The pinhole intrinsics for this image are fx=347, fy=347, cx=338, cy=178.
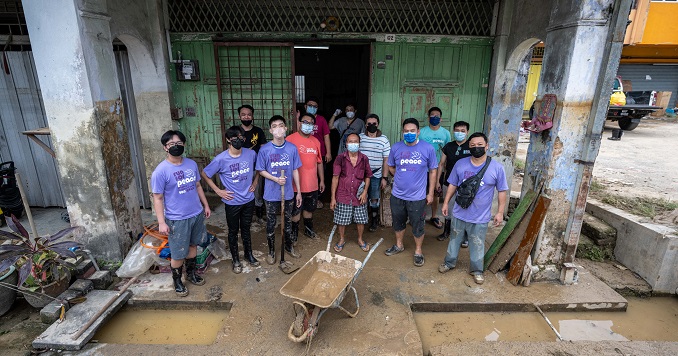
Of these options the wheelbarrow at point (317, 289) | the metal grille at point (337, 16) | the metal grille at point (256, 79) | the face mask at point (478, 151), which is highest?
the metal grille at point (337, 16)

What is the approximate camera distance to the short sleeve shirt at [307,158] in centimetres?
429

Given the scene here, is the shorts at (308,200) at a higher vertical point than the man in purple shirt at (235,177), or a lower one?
lower

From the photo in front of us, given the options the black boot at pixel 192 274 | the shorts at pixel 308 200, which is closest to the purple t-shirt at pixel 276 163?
the shorts at pixel 308 200

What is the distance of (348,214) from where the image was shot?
4.34 m

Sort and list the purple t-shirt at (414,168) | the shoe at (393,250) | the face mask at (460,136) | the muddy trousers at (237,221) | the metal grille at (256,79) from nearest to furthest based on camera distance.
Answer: the muddy trousers at (237,221), the purple t-shirt at (414,168), the face mask at (460,136), the shoe at (393,250), the metal grille at (256,79)

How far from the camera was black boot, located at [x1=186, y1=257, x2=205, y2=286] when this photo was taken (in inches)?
146

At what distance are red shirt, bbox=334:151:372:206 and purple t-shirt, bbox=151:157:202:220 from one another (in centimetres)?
165

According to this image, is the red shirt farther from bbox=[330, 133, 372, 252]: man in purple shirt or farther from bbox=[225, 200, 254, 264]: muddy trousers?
bbox=[225, 200, 254, 264]: muddy trousers

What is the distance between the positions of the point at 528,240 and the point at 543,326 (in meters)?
0.88

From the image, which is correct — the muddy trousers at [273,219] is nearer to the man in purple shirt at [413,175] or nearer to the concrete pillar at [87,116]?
the man in purple shirt at [413,175]

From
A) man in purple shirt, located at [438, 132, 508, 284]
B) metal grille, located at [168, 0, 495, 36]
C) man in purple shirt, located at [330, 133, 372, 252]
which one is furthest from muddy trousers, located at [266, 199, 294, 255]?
metal grille, located at [168, 0, 495, 36]

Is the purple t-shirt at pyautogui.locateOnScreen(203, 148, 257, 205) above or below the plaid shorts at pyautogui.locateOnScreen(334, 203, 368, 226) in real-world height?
above

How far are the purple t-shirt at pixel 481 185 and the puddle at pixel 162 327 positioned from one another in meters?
2.75

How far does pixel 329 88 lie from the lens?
11.8m
